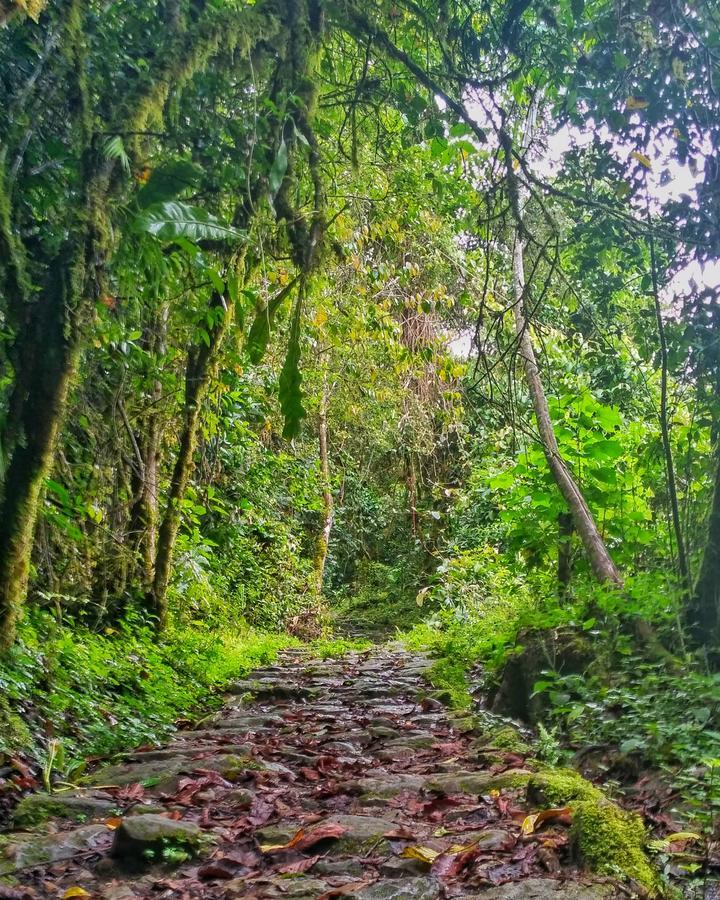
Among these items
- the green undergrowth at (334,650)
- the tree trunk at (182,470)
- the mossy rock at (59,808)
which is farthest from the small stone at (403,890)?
the green undergrowth at (334,650)

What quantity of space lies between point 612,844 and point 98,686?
3.91 m

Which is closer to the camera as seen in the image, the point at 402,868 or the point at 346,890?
the point at 346,890

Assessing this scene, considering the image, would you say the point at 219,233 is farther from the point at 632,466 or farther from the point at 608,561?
the point at 632,466

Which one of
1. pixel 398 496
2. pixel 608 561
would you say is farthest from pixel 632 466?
pixel 398 496

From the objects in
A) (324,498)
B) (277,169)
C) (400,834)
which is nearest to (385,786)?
(400,834)

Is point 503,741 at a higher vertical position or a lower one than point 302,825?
higher

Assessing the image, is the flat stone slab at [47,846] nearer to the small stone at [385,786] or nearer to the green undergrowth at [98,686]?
the green undergrowth at [98,686]

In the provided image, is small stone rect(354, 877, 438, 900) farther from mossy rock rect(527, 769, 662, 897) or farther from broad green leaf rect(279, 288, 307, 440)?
broad green leaf rect(279, 288, 307, 440)

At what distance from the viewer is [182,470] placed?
780 cm

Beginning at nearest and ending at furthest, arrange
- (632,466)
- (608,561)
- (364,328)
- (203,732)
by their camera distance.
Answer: (203,732) → (608,561) → (632,466) → (364,328)

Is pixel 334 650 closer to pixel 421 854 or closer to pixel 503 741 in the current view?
pixel 503 741

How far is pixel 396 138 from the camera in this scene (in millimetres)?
6824

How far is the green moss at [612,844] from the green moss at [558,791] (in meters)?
0.29

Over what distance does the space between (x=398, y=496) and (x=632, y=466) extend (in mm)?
14229
